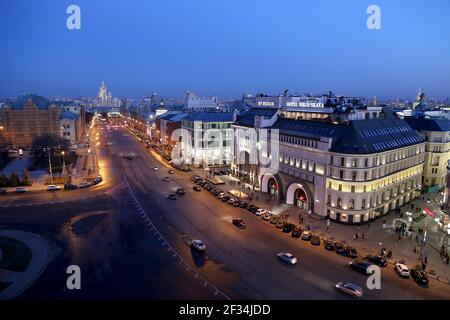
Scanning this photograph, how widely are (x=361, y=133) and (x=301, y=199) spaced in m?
16.2

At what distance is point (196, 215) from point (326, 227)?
22223 mm

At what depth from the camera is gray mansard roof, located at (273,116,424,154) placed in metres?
58.3

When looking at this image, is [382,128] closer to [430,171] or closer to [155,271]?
[430,171]

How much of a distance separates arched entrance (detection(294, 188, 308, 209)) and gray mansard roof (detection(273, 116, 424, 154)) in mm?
10642

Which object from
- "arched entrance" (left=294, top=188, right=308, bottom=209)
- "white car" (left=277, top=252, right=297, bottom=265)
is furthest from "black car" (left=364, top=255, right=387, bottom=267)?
"arched entrance" (left=294, top=188, right=308, bottom=209)

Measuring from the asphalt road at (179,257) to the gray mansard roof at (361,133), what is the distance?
1875 centimetres

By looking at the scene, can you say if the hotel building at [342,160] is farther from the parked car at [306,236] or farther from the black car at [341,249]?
the black car at [341,249]

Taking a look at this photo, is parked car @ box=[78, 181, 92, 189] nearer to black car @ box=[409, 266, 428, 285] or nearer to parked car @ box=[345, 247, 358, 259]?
parked car @ box=[345, 247, 358, 259]

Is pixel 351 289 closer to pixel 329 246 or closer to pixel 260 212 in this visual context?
pixel 329 246

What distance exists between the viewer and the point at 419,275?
39188mm

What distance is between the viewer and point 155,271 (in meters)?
40.3

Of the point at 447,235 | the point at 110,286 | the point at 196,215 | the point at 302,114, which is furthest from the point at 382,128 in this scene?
the point at 110,286

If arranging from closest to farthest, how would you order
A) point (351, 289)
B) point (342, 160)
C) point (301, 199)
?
1. point (351, 289)
2. point (342, 160)
3. point (301, 199)

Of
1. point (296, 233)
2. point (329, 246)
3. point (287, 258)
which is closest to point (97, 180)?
point (296, 233)
